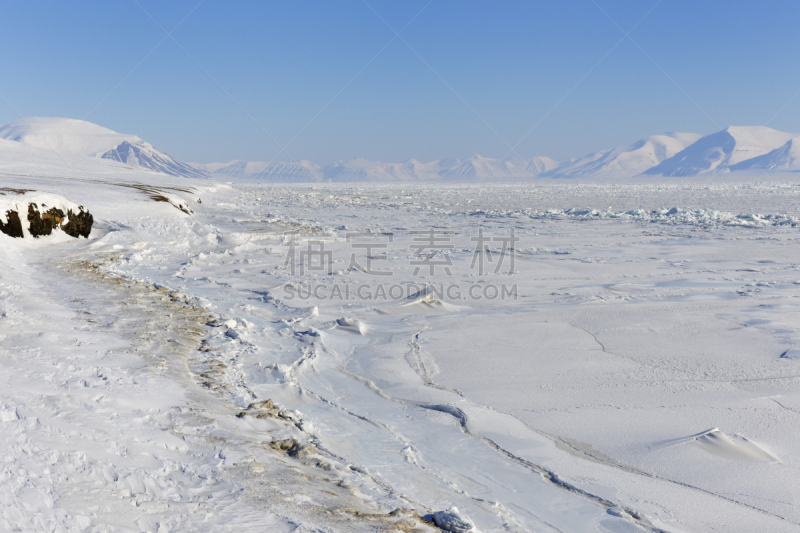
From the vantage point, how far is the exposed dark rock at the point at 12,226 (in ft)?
31.2

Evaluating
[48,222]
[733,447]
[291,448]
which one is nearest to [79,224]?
[48,222]

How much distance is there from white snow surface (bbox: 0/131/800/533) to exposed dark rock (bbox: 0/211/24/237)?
1418mm

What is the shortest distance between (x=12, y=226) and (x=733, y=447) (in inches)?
443

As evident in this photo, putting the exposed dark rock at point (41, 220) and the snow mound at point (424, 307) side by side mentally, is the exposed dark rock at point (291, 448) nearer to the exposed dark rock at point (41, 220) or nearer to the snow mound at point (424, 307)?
the snow mound at point (424, 307)

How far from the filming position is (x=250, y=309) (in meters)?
6.61

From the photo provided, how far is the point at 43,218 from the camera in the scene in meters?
10.6

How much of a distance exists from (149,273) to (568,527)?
307 inches

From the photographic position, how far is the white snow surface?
8.22 ft

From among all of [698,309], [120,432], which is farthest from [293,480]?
[698,309]

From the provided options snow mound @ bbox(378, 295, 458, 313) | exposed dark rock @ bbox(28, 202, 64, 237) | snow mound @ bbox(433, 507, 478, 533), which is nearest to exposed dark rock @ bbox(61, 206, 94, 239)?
exposed dark rock @ bbox(28, 202, 64, 237)

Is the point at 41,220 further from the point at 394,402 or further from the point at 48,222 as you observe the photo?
the point at 394,402

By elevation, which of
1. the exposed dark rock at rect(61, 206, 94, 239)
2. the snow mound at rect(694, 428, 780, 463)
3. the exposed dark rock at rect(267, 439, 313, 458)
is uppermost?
the exposed dark rock at rect(61, 206, 94, 239)

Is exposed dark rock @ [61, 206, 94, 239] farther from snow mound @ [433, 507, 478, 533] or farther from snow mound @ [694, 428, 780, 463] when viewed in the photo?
snow mound @ [694, 428, 780, 463]

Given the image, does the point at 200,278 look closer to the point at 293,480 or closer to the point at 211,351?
the point at 211,351
